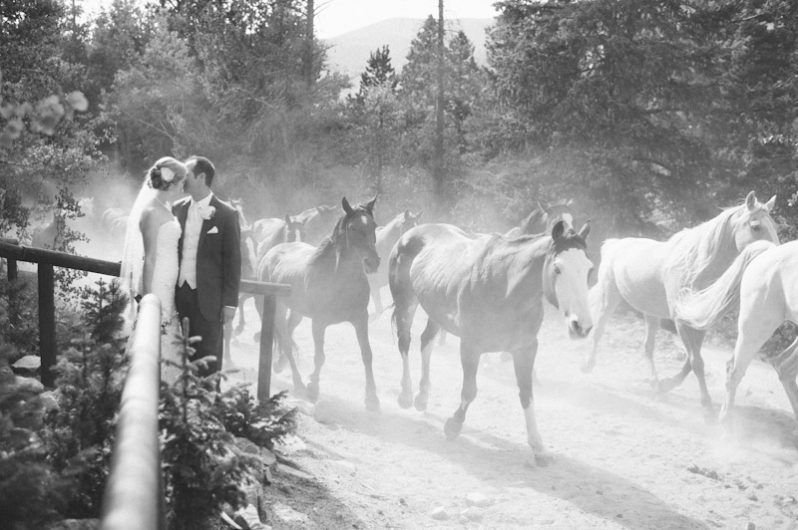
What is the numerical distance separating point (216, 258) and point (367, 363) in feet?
12.7

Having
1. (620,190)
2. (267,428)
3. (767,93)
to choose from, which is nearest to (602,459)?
(267,428)

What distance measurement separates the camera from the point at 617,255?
1134cm

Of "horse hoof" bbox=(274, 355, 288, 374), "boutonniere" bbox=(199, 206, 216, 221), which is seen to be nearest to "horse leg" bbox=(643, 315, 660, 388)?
"horse hoof" bbox=(274, 355, 288, 374)

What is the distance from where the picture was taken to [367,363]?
8.76 metres

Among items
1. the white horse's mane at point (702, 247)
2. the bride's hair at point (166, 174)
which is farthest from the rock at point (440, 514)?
the white horse's mane at point (702, 247)

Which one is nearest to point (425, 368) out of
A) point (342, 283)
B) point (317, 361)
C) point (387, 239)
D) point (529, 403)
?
point (317, 361)

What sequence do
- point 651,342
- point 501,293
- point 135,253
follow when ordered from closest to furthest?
point 135,253, point 501,293, point 651,342

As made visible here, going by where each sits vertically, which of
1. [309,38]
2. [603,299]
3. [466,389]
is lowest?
[466,389]

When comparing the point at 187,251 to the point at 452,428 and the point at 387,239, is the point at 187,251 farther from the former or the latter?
the point at 387,239

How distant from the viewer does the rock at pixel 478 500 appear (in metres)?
5.66

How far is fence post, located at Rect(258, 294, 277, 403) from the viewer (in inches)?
238

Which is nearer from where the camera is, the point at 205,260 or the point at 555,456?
the point at 205,260

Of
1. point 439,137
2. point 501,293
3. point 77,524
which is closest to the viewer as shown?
point 77,524

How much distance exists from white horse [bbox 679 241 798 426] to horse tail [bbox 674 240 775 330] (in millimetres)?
11
